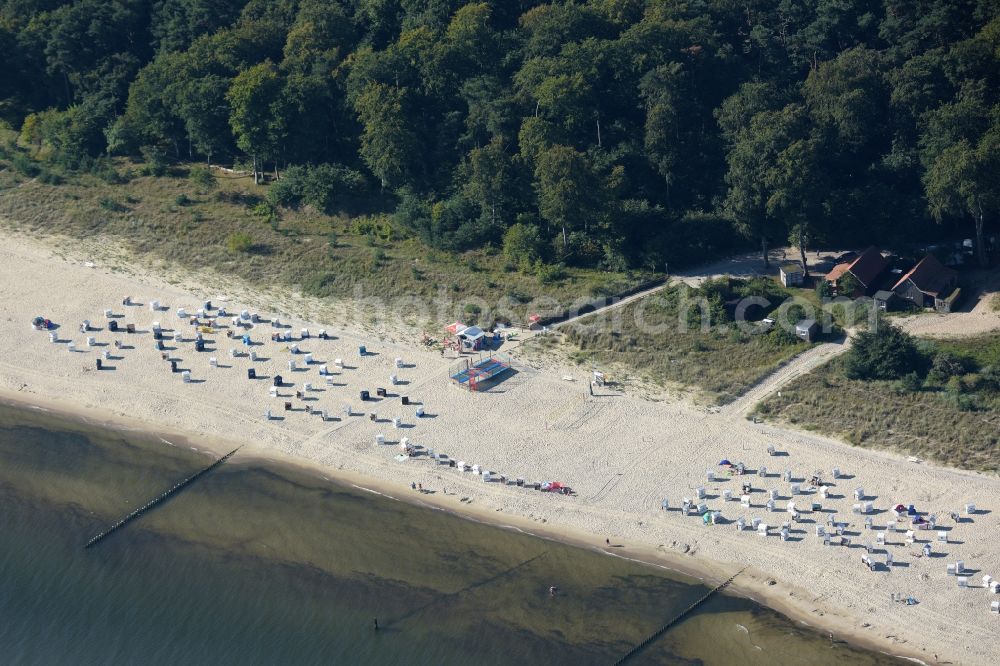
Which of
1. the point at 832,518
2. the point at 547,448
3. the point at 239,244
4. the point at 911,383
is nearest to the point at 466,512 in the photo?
the point at 547,448

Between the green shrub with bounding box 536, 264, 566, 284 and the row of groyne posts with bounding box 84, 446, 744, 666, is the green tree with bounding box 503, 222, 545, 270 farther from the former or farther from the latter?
the row of groyne posts with bounding box 84, 446, 744, 666

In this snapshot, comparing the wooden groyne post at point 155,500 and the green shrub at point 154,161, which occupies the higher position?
the green shrub at point 154,161

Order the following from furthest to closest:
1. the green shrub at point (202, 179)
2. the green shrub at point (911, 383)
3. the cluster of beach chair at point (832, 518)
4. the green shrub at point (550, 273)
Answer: the green shrub at point (202, 179), the green shrub at point (550, 273), the green shrub at point (911, 383), the cluster of beach chair at point (832, 518)

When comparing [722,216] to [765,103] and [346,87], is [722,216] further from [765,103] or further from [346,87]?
[346,87]

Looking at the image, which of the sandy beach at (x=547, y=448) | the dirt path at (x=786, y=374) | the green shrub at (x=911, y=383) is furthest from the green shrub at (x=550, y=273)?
the green shrub at (x=911, y=383)

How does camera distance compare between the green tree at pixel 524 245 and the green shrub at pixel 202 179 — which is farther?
the green shrub at pixel 202 179

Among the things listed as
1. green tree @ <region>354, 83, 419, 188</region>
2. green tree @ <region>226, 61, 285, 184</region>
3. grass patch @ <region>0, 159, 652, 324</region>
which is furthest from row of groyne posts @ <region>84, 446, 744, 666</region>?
green tree @ <region>226, 61, 285, 184</region>

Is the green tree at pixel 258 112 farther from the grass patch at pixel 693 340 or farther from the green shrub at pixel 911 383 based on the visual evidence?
the green shrub at pixel 911 383
